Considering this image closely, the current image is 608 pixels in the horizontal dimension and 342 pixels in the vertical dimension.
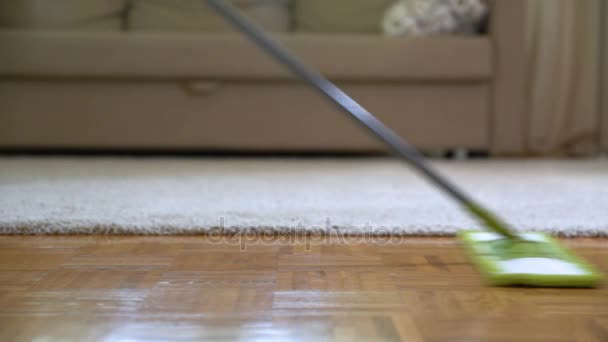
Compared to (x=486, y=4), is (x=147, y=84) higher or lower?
lower

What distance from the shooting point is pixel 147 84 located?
2113mm

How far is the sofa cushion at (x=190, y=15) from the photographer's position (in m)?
2.53

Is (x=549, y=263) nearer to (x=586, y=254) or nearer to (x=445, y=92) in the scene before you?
(x=586, y=254)

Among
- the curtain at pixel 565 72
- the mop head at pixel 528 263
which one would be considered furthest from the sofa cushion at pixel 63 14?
the mop head at pixel 528 263

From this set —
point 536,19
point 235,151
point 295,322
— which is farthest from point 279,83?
point 295,322

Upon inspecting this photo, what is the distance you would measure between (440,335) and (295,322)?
125mm

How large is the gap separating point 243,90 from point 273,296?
159 centimetres

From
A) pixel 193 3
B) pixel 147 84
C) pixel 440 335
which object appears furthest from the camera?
pixel 193 3

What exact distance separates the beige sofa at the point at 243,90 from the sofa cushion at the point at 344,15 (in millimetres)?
454

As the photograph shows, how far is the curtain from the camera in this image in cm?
253

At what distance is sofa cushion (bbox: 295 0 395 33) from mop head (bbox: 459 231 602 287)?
73.3 inches

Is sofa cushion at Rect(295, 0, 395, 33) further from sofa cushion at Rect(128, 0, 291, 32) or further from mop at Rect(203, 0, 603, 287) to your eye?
mop at Rect(203, 0, 603, 287)

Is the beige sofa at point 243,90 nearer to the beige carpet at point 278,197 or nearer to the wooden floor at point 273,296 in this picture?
the beige carpet at point 278,197

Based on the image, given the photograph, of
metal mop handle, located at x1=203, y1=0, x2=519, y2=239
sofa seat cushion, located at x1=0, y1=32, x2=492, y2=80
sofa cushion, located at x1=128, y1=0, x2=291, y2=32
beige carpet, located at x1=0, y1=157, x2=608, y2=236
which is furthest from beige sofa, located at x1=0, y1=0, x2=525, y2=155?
metal mop handle, located at x1=203, y1=0, x2=519, y2=239
